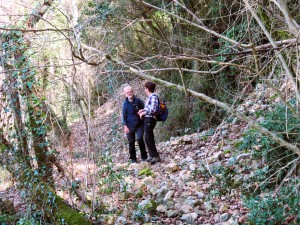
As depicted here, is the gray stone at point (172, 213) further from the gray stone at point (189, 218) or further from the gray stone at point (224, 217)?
the gray stone at point (224, 217)

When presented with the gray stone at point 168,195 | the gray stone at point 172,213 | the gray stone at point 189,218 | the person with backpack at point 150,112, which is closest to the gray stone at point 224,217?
the gray stone at point 189,218

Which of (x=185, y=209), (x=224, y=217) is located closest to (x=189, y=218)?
(x=185, y=209)

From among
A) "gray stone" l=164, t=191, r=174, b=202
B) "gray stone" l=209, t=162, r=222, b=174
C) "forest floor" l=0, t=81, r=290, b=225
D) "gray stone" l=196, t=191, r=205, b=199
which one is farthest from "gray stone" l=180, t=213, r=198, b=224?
"gray stone" l=209, t=162, r=222, b=174

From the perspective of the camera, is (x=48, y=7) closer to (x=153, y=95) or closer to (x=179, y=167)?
(x=153, y=95)

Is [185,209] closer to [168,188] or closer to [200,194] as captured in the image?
[200,194]

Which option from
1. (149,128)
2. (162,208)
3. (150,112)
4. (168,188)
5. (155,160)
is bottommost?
(162,208)

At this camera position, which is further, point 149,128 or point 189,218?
point 149,128

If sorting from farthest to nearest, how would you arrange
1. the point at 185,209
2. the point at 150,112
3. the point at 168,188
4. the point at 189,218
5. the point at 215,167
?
the point at 150,112 → the point at 168,188 → the point at 215,167 → the point at 185,209 → the point at 189,218

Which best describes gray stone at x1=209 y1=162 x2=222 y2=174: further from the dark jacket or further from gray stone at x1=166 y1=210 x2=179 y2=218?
the dark jacket

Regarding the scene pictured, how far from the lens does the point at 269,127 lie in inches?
198

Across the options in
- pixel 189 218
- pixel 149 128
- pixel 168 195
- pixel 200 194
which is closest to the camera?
pixel 189 218

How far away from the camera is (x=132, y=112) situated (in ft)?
26.2

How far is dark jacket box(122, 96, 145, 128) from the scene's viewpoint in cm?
790

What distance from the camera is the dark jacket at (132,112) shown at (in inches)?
311
